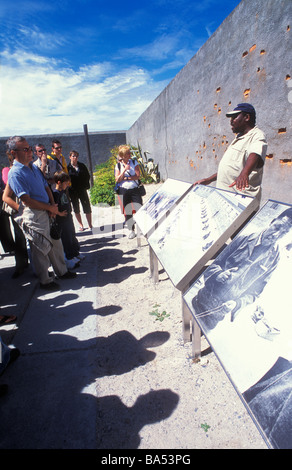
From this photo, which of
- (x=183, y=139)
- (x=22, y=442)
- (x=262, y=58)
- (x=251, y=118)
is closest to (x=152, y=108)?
(x=183, y=139)

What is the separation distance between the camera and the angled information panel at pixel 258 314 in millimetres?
926

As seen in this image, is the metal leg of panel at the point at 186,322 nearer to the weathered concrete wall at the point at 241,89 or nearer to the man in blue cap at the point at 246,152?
the man in blue cap at the point at 246,152

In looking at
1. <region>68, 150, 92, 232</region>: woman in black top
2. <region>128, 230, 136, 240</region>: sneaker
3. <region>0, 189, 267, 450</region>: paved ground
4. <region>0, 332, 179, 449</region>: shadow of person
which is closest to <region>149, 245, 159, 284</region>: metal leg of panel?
<region>0, 189, 267, 450</region>: paved ground

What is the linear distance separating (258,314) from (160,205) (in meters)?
2.15

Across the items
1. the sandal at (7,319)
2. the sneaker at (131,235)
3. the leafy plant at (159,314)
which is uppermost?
the sneaker at (131,235)

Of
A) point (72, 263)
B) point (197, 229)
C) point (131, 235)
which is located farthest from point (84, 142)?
point (197, 229)

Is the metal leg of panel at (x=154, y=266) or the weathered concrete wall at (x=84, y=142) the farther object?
the weathered concrete wall at (x=84, y=142)

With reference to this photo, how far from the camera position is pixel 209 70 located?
5.03 m

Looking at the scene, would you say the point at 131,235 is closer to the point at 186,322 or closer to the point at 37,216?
the point at 37,216

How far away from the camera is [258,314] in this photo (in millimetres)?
1143

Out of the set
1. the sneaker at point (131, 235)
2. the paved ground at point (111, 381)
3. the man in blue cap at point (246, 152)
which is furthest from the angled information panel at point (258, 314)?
the sneaker at point (131, 235)

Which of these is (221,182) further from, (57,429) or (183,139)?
(183,139)

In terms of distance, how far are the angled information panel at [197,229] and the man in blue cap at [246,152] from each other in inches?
14.9

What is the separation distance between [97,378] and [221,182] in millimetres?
2121
